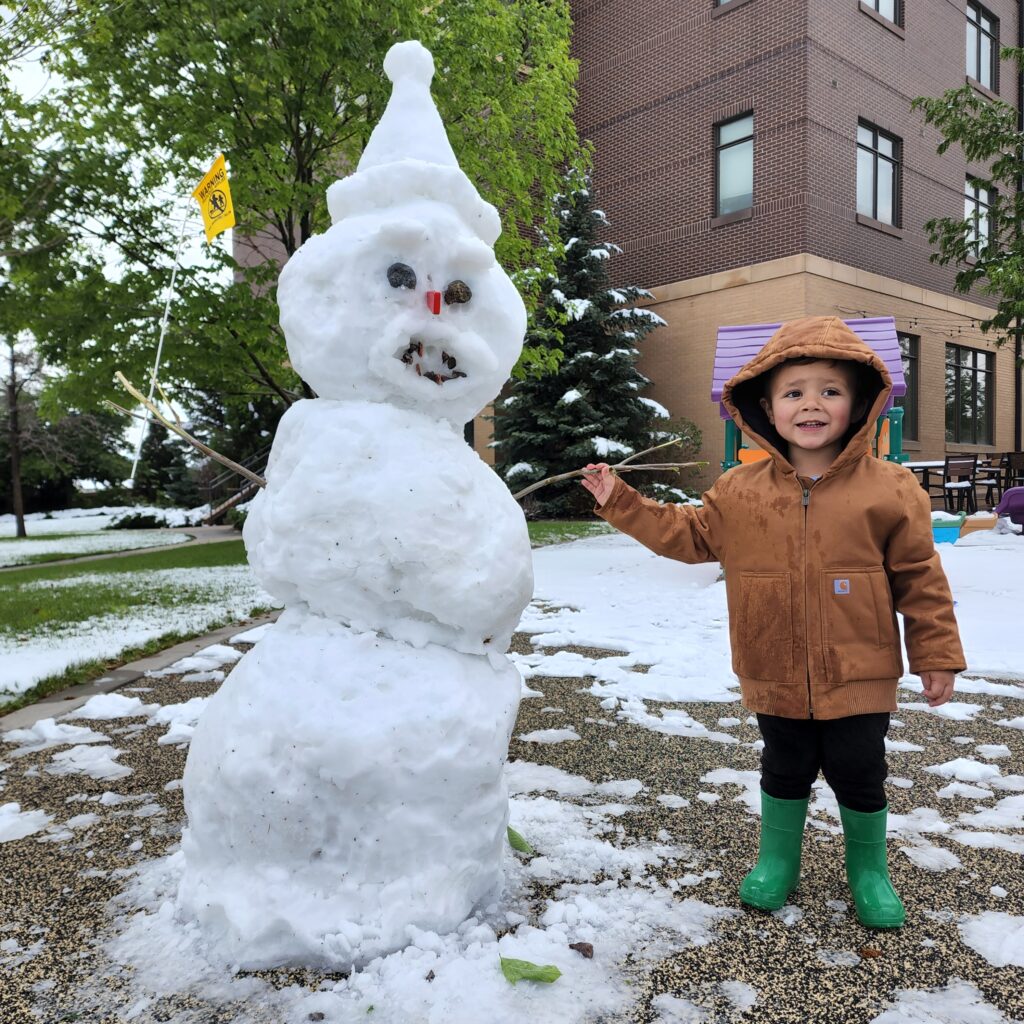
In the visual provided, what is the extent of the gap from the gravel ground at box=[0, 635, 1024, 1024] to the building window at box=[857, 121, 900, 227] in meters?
13.9

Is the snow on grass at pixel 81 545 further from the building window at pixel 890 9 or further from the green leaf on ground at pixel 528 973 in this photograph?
the building window at pixel 890 9

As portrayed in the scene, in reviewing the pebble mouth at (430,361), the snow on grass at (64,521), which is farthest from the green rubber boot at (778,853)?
the snow on grass at (64,521)

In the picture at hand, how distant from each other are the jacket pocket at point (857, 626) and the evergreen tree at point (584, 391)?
12242 mm

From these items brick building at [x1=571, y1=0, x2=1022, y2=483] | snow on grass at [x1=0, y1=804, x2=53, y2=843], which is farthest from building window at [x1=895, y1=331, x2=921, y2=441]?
snow on grass at [x1=0, y1=804, x2=53, y2=843]

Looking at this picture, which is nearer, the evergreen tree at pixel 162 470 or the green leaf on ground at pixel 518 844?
the green leaf on ground at pixel 518 844

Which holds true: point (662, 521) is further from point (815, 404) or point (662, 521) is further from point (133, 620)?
point (133, 620)

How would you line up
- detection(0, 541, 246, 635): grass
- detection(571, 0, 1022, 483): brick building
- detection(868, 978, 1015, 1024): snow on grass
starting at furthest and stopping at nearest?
detection(571, 0, 1022, 483): brick building, detection(0, 541, 246, 635): grass, detection(868, 978, 1015, 1024): snow on grass

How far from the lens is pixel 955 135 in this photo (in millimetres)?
12391

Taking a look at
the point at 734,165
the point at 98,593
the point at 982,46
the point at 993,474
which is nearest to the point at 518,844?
the point at 98,593

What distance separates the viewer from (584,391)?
47.8 feet

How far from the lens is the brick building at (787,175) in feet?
44.3

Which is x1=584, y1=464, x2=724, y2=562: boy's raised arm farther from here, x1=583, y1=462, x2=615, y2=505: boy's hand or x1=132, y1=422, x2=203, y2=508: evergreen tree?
x1=132, y1=422, x2=203, y2=508: evergreen tree

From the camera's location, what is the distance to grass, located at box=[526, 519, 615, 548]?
11.4 meters

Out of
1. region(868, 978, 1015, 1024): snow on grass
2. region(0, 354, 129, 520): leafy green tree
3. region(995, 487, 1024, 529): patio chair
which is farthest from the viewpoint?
region(0, 354, 129, 520): leafy green tree
